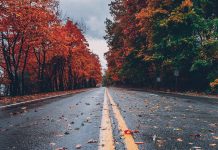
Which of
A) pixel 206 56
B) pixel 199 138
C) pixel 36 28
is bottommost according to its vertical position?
pixel 199 138

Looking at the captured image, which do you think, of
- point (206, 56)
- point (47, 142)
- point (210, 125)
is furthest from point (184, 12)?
point (47, 142)

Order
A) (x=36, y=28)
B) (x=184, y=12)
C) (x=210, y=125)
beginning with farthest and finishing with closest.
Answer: (x=184, y=12)
(x=36, y=28)
(x=210, y=125)

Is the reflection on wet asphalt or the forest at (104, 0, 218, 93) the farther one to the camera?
the forest at (104, 0, 218, 93)

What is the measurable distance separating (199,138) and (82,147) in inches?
75.9

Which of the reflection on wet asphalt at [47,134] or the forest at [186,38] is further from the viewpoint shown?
the forest at [186,38]

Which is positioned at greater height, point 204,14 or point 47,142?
point 204,14

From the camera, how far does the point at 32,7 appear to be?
24.8m

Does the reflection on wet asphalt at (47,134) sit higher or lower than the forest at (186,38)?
lower

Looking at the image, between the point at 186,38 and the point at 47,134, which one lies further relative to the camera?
the point at 186,38

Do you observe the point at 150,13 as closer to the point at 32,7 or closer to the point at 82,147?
the point at 32,7

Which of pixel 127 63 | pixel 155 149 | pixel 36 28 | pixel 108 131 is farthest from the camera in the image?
pixel 127 63

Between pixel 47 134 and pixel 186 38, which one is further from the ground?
pixel 186 38

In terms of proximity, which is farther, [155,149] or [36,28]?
[36,28]

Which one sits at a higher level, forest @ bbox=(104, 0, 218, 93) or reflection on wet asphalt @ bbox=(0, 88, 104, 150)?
forest @ bbox=(104, 0, 218, 93)
